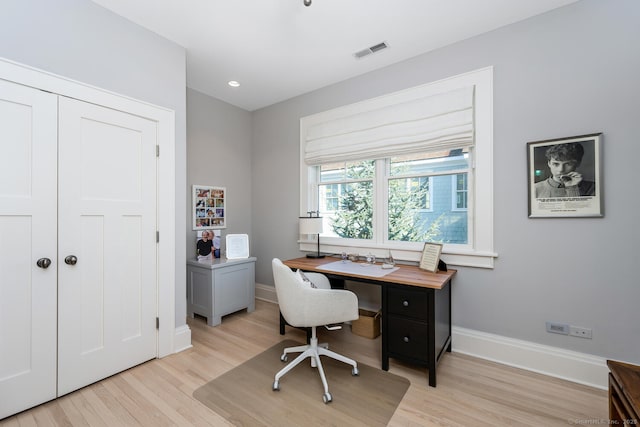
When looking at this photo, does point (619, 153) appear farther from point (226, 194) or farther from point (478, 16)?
point (226, 194)

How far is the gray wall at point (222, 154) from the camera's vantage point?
3512 millimetres

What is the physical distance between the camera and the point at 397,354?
2.17m

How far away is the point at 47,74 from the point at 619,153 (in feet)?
13.1

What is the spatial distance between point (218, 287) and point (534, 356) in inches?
121

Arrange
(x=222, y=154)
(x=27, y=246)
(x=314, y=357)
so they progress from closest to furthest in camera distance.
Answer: (x=27, y=246)
(x=314, y=357)
(x=222, y=154)

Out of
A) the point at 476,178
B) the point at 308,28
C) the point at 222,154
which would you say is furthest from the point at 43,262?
the point at 476,178

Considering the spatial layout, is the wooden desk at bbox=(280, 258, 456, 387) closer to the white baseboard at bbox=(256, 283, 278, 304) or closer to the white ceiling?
the white baseboard at bbox=(256, 283, 278, 304)

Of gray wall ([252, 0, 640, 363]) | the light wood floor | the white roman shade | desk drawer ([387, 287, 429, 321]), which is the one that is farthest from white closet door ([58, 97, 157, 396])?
gray wall ([252, 0, 640, 363])

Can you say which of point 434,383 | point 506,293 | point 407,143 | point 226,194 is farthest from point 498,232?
point 226,194

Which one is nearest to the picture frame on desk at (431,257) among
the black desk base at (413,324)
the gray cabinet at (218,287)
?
the black desk base at (413,324)

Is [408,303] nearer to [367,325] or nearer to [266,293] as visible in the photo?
[367,325]

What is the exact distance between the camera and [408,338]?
212 cm

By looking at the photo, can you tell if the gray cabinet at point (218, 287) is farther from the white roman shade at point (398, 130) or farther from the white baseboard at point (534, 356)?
the white baseboard at point (534, 356)

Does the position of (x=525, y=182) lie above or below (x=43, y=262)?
above
